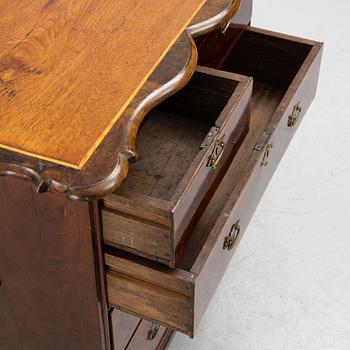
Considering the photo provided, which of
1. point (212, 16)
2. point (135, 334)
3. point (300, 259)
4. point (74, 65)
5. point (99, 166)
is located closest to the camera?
point (99, 166)

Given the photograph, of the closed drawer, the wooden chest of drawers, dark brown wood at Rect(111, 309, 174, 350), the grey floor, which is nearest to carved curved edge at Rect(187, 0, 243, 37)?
the wooden chest of drawers

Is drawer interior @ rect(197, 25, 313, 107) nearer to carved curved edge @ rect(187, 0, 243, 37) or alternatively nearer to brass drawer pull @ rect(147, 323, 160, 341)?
carved curved edge @ rect(187, 0, 243, 37)

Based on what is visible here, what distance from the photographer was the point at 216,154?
4.59 ft

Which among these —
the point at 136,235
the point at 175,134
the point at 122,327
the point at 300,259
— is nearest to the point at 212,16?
the point at 175,134

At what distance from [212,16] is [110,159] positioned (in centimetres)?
40

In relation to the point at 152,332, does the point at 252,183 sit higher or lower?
higher

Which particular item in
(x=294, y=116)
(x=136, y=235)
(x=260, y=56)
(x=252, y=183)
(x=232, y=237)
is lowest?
(x=136, y=235)

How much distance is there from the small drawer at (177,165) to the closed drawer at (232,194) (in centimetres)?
4

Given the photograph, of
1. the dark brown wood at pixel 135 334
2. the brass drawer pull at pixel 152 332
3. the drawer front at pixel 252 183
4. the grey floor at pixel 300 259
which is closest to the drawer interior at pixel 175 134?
the drawer front at pixel 252 183

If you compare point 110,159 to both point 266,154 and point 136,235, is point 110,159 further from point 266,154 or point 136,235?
point 266,154

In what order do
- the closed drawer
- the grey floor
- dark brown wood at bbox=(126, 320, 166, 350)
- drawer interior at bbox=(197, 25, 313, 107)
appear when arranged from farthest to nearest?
the grey floor
drawer interior at bbox=(197, 25, 313, 107)
dark brown wood at bbox=(126, 320, 166, 350)
the closed drawer

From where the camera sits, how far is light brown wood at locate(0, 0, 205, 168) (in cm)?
126

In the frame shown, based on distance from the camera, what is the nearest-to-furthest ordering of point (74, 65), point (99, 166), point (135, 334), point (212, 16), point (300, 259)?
point (99, 166)
point (74, 65)
point (212, 16)
point (135, 334)
point (300, 259)

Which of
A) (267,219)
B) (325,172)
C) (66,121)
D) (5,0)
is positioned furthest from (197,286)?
(325,172)
